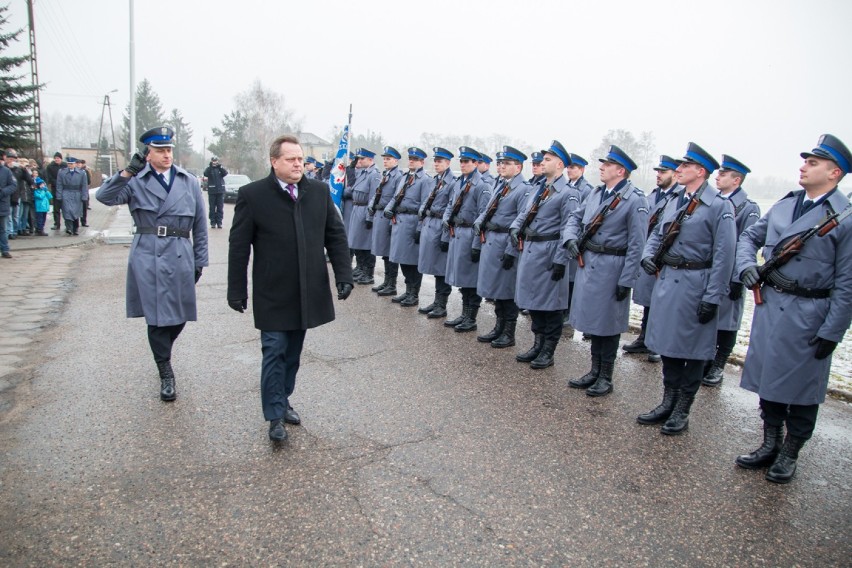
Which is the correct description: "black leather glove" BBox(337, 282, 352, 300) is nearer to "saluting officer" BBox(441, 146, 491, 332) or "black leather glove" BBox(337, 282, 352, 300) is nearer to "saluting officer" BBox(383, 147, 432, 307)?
"saluting officer" BBox(441, 146, 491, 332)

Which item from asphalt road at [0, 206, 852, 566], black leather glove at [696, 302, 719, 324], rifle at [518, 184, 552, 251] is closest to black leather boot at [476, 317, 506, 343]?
asphalt road at [0, 206, 852, 566]

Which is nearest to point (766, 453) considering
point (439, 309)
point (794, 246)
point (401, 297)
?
point (794, 246)

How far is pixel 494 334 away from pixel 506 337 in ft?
0.72

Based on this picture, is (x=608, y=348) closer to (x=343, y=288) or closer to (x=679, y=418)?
(x=679, y=418)

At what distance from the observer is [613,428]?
14.5 feet

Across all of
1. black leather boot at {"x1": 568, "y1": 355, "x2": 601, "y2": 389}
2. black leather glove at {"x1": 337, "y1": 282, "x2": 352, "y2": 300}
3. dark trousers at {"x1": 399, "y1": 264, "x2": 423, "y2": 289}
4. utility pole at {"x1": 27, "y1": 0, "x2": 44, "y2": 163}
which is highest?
utility pole at {"x1": 27, "y1": 0, "x2": 44, "y2": 163}

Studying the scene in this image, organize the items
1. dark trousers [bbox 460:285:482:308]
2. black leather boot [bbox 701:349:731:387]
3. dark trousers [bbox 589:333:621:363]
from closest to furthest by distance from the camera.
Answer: dark trousers [bbox 589:333:621:363] → black leather boot [bbox 701:349:731:387] → dark trousers [bbox 460:285:482:308]

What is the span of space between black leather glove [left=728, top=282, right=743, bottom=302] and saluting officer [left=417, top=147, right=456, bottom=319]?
3625mm

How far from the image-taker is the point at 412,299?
28.4 feet

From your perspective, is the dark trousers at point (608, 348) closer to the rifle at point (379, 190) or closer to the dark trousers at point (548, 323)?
the dark trousers at point (548, 323)

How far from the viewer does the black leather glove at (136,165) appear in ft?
14.6

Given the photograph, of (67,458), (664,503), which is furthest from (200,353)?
(664,503)

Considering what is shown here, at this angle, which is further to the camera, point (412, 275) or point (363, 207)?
point (363, 207)

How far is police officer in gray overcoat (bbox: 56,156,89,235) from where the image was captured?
14.5 m
